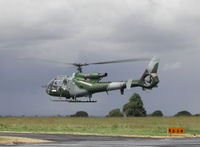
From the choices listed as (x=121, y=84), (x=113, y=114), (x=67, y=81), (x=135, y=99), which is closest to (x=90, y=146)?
(x=121, y=84)

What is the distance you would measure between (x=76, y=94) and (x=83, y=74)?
7.71 feet

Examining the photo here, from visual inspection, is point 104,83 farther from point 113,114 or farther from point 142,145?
point 113,114

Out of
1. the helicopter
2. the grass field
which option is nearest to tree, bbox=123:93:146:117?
Answer: the grass field

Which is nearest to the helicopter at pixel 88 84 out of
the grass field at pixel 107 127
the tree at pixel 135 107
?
the grass field at pixel 107 127

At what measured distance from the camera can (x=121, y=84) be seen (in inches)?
1786

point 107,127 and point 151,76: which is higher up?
point 151,76

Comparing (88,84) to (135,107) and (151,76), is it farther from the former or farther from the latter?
(135,107)

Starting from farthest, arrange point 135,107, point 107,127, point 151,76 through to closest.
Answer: point 135,107 < point 107,127 < point 151,76

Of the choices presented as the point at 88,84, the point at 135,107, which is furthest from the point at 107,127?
the point at 135,107

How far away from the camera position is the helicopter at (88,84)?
4559cm

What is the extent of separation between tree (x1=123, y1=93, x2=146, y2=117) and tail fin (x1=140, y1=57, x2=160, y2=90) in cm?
8543

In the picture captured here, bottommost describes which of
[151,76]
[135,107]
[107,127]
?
[107,127]

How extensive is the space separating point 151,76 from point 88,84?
22.0 ft

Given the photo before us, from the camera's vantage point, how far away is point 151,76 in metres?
46.2
